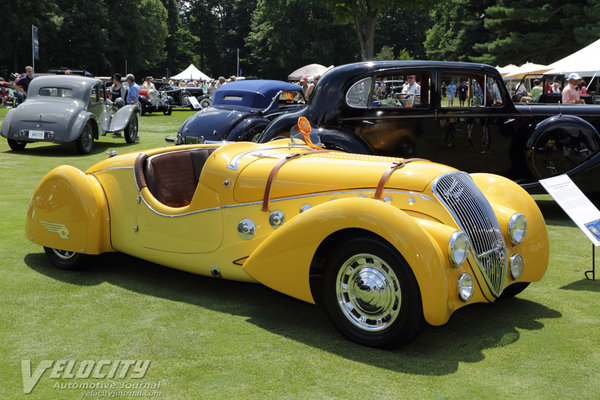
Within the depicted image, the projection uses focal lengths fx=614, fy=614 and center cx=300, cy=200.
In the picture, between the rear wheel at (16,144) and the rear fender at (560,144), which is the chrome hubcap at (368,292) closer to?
the rear fender at (560,144)

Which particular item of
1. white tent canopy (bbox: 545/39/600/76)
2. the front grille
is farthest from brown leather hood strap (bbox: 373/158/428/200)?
white tent canopy (bbox: 545/39/600/76)

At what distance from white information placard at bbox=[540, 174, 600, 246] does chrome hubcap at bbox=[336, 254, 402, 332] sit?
2012mm

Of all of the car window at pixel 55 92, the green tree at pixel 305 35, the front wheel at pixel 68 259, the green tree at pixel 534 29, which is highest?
the green tree at pixel 305 35

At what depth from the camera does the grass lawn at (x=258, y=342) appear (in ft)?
10.6

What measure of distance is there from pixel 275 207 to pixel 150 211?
44.7 inches

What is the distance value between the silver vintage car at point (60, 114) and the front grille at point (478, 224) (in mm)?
10842

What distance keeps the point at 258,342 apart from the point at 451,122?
4.75 m

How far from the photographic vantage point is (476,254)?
385cm

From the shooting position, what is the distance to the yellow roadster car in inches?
142

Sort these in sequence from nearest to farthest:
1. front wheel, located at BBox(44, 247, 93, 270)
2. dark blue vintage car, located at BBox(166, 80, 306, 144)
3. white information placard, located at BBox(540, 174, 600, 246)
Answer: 1. white information placard, located at BBox(540, 174, 600, 246)
2. front wheel, located at BBox(44, 247, 93, 270)
3. dark blue vintage car, located at BBox(166, 80, 306, 144)

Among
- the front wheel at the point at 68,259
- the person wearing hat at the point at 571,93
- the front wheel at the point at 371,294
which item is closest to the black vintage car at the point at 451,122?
the front wheel at the point at 68,259

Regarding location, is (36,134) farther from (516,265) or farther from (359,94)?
(516,265)

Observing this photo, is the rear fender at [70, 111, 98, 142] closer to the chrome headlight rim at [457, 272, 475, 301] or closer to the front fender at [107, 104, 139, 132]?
the front fender at [107, 104, 139, 132]

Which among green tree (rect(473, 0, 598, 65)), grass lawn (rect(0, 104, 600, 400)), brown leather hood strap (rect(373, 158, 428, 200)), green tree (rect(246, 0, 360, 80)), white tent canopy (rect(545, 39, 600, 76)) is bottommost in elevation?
grass lawn (rect(0, 104, 600, 400))
